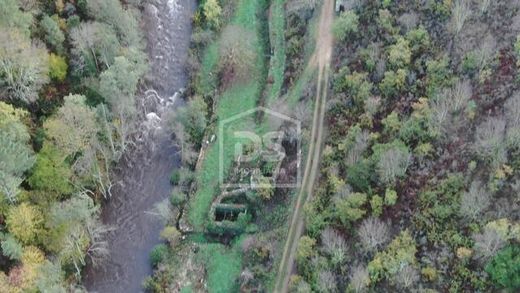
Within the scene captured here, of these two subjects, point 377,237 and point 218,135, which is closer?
point 377,237

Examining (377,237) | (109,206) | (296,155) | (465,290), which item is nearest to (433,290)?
(465,290)

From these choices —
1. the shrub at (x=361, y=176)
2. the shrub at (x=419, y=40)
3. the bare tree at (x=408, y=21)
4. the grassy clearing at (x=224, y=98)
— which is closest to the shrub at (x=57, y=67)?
the grassy clearing at (x=224, y=98)

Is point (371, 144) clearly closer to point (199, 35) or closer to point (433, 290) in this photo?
point (433, 290)

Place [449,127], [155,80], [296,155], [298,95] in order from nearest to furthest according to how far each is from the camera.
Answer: [449,127], [296,155], [298,95], [155,80]

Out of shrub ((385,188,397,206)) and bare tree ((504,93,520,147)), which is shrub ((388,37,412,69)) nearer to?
bare tree ((504,93,520,147))

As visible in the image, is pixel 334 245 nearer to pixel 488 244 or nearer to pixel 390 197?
pixel 390 197
